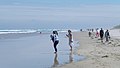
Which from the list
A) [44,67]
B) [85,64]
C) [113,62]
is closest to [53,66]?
[44,67]

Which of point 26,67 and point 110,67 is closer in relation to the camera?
point 110,67

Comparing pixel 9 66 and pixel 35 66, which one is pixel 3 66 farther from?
pixel 35 66

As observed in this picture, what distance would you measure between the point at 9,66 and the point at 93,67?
4539mm

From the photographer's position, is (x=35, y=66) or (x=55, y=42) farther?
(x=55, y=42)

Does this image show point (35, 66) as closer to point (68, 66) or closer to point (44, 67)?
point (44, 67)

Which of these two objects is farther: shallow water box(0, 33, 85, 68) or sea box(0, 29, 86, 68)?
sea box(0, 29, 86, 68)

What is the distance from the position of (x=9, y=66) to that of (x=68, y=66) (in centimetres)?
316

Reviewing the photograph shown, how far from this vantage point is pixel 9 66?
17438 mm

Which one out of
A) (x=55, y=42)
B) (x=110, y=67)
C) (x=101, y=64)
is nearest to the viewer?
(x=110, y=67)

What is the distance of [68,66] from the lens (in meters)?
16.6

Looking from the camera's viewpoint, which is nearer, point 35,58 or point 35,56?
point 35,58

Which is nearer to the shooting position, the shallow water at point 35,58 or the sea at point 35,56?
the shallow water at point 35,58

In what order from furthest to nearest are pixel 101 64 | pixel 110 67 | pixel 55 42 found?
1. pixel 55 42
2. pixel 101 64
3. pixel 110 67

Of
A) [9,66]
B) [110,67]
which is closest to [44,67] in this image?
[9,66]
